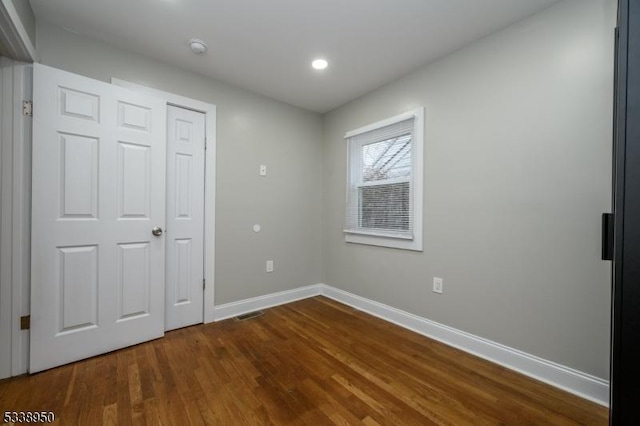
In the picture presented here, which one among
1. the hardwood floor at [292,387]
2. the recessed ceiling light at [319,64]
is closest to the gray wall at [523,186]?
the hardwood floor at [292,387]

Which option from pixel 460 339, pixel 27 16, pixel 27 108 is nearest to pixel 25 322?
pixel 27 108

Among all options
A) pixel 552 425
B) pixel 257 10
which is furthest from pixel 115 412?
pixel 257 10

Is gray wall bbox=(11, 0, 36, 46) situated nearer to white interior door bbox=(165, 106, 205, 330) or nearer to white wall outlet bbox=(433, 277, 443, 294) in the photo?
white interior door bbox=(165, 106, 205, 330)

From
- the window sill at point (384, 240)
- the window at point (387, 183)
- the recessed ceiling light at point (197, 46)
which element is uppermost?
the recessed ceiling light at point (197, 46)

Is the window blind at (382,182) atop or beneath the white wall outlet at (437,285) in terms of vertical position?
atop

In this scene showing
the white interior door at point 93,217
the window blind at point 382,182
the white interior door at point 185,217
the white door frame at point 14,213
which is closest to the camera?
the white door frame at point 14,213

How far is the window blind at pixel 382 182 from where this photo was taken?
2.56 m

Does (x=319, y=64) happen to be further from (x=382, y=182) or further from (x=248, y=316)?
(x=248, y=316)

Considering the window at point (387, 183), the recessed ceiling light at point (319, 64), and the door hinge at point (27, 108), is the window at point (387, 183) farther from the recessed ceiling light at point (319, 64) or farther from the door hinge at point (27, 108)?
the door hinge at point (27, 108)

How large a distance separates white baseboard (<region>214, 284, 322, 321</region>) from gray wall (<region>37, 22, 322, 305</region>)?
2.4 inches

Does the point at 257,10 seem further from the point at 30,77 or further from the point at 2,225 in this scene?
the point at 2,225

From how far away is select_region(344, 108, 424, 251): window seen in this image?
2.45m

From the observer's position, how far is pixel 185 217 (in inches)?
97.3

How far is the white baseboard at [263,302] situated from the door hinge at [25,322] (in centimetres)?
127
